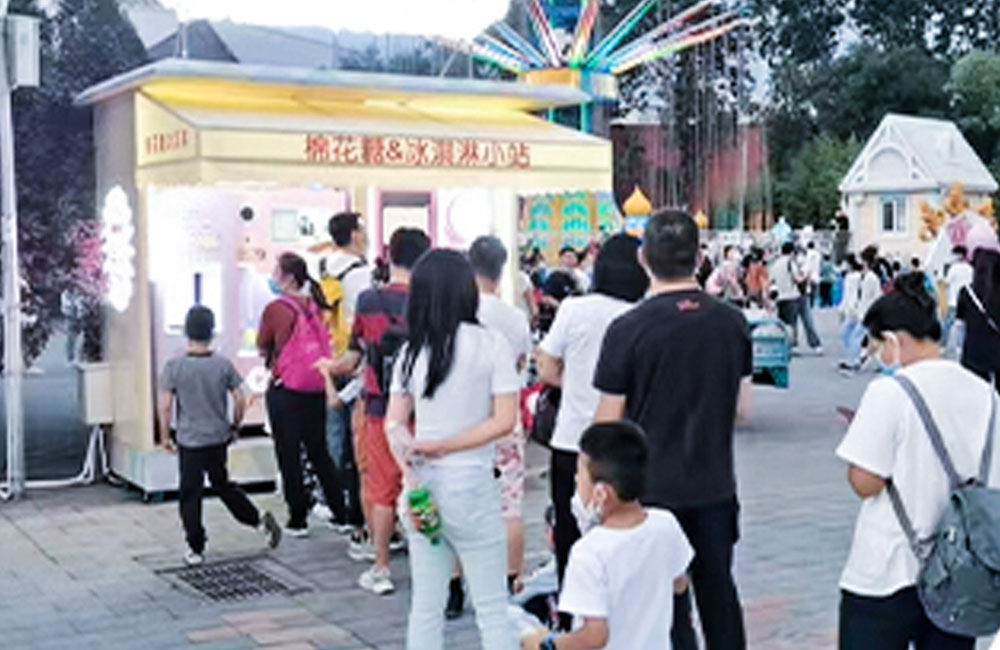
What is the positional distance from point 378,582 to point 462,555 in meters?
2.06

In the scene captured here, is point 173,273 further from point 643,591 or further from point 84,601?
point 643,591

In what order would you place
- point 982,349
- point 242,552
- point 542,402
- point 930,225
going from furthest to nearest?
point 930,225, point 982,349, point 242,552, point 542,402

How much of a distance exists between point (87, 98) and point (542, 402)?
16.6ft

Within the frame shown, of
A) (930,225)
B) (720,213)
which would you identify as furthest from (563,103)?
(720,213)

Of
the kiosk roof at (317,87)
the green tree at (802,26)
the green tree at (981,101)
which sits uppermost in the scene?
the green tree at (802,26)

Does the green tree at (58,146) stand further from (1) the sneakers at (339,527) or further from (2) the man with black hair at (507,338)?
(2) the man with black hair at (507,338)

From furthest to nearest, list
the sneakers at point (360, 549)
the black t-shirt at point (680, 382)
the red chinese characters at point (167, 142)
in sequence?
1. the red chinese characters at point (167, 142)
2. the sneakers at point (360, 549)
3. the black t-shirt at point (680, 382)

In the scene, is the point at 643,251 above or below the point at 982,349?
above

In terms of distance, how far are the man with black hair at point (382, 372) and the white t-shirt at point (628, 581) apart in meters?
2.52

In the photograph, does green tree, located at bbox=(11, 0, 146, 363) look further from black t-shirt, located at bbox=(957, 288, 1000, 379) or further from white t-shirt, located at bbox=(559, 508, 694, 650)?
white t-shirt, located at bbox=(559, 508, 694, 650)

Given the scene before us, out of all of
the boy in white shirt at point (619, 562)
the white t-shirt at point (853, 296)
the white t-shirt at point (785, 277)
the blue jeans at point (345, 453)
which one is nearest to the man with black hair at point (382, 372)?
the blue jeans at point (345, 453)

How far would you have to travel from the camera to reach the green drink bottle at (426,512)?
425 cm

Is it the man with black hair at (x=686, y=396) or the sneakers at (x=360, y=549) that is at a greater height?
the man with black hair at (x=686, y=396)

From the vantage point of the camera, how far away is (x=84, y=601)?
6.21m
